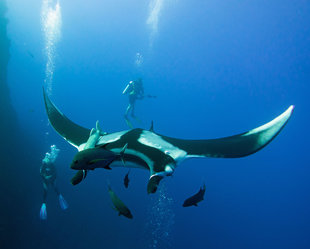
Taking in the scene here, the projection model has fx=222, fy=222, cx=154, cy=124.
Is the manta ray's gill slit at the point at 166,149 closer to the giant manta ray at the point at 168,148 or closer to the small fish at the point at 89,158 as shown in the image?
the giant manta ray at the point at 168,148

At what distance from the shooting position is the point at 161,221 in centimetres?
2923

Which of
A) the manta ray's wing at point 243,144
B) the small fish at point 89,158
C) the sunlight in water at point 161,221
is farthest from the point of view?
the sunlight in water at point 161,221

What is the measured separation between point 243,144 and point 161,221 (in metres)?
29.7

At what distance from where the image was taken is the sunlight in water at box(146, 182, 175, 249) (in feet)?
59.8

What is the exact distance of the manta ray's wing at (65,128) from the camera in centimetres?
309

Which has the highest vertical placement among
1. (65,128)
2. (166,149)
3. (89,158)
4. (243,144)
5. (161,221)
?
(161,221)

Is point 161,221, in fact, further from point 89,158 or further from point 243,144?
point 89,158

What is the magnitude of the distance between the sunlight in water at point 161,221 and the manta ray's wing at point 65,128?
1619cm

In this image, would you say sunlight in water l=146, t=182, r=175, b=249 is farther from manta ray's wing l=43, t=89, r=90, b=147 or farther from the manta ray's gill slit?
the manta ray's gill slit

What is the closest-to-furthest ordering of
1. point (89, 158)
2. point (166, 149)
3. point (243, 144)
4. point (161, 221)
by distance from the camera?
1. point (89, 158)
2. point (166, 149)
3. point (243, 144)
4. point (161, 221)

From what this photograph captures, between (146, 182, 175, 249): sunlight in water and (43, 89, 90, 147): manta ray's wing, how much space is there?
1619 cm

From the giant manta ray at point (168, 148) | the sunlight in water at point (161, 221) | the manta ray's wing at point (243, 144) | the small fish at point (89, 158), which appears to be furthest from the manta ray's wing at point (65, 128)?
the sunlight in water at point (161, 221)

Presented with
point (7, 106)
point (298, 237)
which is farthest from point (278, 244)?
point (7, 106)

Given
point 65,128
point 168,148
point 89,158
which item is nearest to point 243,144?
point 168,148
